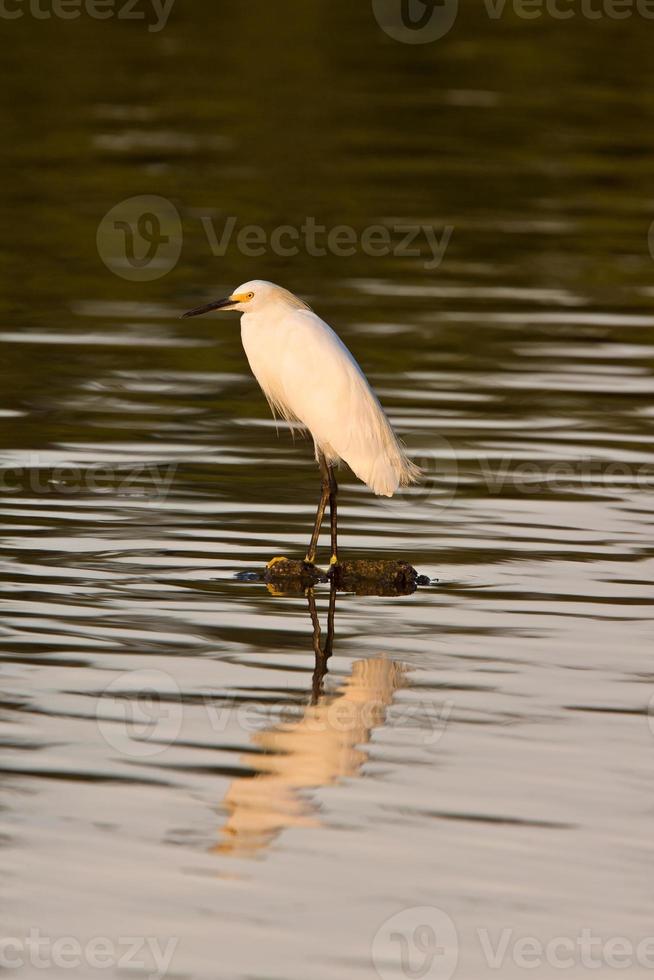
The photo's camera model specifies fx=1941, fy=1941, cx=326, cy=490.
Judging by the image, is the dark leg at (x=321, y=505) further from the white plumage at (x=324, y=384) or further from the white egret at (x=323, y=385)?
the white plumage at (x=324, y=384)

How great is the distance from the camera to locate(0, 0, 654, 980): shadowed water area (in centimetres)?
642

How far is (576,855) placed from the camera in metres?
6.62

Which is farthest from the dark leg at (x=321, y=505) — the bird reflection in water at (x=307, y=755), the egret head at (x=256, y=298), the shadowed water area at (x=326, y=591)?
the bird reflection in water at (x=307, y=755)

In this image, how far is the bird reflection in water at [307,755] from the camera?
6.86m

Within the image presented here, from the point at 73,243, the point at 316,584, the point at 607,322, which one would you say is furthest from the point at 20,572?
the point at 73,243

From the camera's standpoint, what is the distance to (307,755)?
7496 mm

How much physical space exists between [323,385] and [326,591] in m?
1.13

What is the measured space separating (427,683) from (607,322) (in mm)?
9586

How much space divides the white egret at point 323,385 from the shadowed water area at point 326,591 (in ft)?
1.88

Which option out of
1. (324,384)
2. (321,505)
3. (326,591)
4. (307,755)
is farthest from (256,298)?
Result: (307,755)

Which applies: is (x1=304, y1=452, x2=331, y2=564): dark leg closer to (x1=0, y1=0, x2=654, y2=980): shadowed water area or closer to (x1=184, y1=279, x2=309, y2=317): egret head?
(x1=0, y1=0, x2=654, y2=980): shadowed water area

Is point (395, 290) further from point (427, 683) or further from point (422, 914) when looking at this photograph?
point (422, 914)

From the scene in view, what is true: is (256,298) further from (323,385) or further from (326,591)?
(326,591)

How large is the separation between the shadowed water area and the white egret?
57 centimetres
